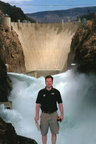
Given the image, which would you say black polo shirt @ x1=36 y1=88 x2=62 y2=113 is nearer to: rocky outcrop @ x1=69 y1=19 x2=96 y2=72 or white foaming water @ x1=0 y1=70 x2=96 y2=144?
white foaming water @ x1=0 y1=70 x2=96 y2=144

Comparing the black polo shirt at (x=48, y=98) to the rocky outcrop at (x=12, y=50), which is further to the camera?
the rocky outcrop at (x=12, y=50)

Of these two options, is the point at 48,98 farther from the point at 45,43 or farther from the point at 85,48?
the point at 45,43

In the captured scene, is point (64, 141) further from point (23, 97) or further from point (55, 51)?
point (55, 51)

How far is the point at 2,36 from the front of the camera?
137 feet

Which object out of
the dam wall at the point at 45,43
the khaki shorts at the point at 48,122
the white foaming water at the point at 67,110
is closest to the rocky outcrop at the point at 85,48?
the dam wall at the point at 45,43

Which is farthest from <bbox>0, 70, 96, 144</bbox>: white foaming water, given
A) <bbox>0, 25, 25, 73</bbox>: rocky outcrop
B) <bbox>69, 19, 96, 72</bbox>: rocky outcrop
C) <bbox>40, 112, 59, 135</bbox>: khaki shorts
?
<bbox>0, 25, 25, 73</bbox>: rocky outcrop

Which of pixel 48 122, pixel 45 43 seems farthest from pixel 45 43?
pixel 48 122

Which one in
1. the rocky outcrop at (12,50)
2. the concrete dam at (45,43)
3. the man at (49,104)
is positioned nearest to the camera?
the man at (49,104)

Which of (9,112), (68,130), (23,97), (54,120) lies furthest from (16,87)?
(54,120)

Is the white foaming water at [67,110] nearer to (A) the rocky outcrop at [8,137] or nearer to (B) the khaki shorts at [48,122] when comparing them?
(A) the rocky outcrop at [8,137]

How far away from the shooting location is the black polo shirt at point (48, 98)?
619 centimetres

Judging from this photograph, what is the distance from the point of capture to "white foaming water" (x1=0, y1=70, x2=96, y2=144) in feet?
40.5

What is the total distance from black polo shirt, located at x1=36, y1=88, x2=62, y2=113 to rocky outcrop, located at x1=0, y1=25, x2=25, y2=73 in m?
34.6

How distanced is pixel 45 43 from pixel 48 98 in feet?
131
